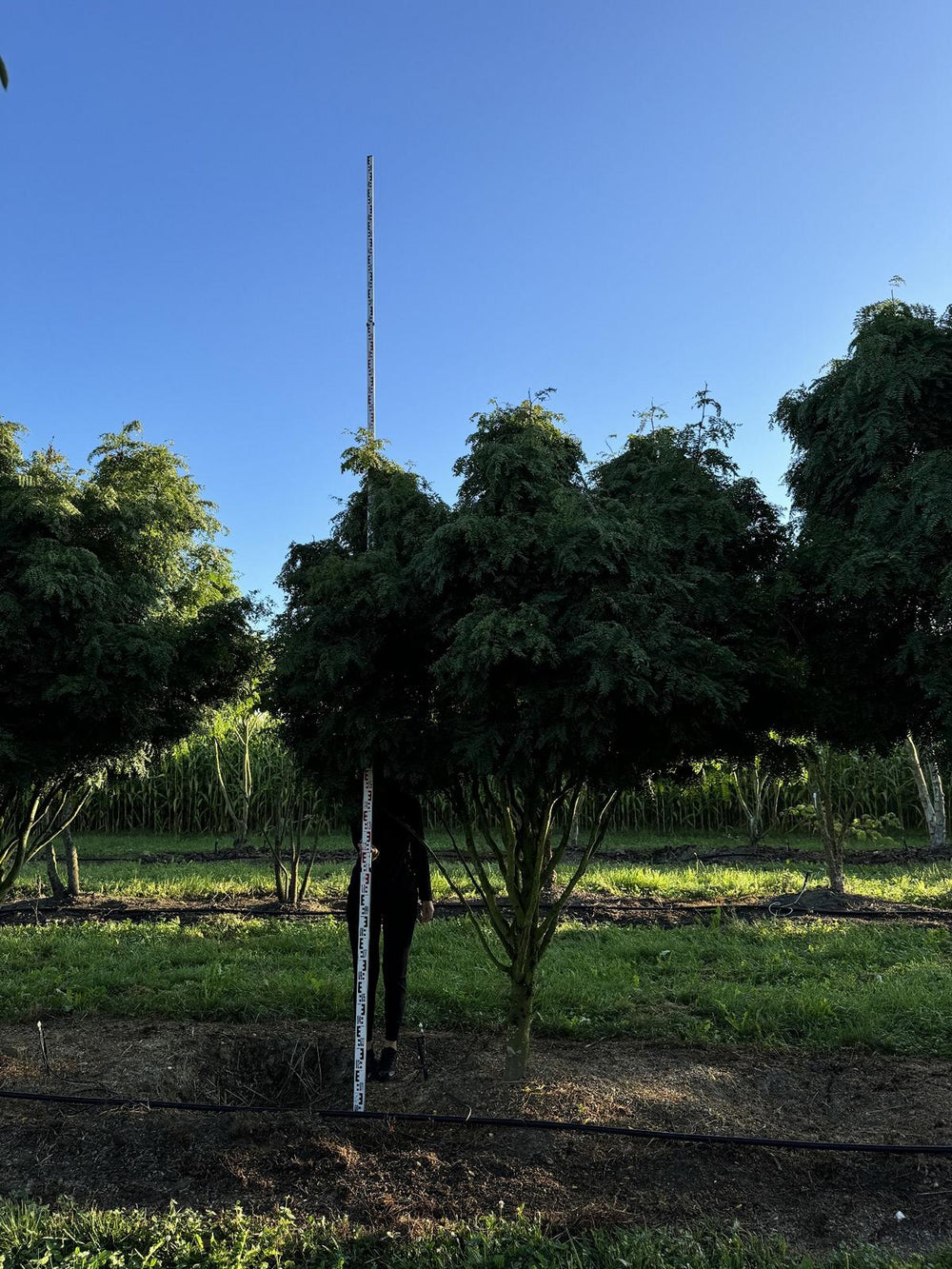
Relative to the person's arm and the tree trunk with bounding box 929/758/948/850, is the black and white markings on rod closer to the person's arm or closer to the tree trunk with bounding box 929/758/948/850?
the person's arm

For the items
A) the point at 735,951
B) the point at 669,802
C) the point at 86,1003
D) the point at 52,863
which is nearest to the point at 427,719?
the point at 86,1003

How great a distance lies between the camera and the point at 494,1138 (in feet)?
14.1

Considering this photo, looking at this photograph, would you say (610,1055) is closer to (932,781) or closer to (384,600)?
(384,600)

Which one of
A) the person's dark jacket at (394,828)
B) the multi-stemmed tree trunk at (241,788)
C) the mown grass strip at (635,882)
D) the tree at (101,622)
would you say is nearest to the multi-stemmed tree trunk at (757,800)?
the mown grass strip at (635,882)

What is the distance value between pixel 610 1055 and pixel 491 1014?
41.5 inches

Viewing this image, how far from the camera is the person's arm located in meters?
5.39

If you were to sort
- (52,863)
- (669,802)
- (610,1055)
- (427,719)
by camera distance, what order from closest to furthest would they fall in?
(427,719) < (610,1055) < (52,863) < (669,802)

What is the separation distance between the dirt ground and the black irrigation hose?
0.17 ft

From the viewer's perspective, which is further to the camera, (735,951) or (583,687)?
(735,951)

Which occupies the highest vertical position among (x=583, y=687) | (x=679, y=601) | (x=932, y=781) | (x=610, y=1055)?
(x=679, y=601)

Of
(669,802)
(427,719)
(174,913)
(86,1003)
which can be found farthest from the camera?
(669,802)

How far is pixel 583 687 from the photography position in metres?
3.96

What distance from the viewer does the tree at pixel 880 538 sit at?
4.36 meters

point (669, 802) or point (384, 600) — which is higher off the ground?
point (384, 600)
